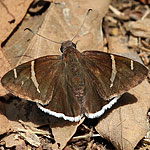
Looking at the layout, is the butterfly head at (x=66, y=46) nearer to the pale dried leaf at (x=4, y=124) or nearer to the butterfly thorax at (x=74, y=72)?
the butterfly thorax at (x=74, y=72)

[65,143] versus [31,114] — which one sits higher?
[31,114]

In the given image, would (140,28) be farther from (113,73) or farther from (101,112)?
(101,112)

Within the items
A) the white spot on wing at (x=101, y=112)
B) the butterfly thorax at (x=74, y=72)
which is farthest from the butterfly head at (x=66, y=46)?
the white spot on wing at (x=101, y=112)

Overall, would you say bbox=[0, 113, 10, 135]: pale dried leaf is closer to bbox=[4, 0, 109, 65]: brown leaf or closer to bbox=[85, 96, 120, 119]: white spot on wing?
bbox=[4, 0, 109, 65]: brown leaf

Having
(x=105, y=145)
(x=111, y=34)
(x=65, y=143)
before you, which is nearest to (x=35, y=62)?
(x=65, y=143)

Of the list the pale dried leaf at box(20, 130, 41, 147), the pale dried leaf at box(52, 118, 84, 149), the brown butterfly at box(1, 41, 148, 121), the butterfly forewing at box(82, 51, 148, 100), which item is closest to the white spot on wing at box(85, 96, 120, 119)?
the brown butterfly at box(1, 41, 148, 121)

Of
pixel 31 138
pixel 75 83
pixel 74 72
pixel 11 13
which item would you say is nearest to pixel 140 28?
pixel 74 72

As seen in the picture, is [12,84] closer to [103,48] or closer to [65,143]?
[65,143]
